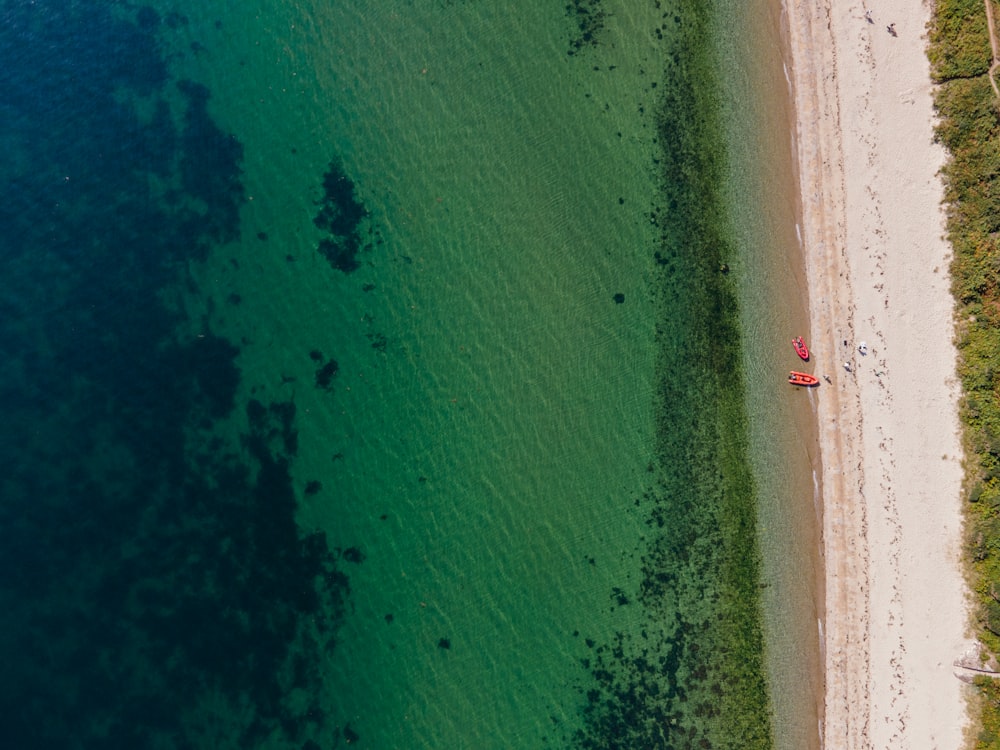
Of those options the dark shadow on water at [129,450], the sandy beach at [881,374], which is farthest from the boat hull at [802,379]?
the dark shadow on water at [129,450]

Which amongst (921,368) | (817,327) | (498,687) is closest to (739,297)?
(817,327)

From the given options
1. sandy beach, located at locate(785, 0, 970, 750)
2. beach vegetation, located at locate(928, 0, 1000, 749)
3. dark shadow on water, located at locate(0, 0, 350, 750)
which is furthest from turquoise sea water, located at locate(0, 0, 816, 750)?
beach vegetation, located at locate(928, 0, 1000, 749)

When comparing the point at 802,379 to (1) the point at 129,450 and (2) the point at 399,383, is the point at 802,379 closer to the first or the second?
(2) the point at 399,383

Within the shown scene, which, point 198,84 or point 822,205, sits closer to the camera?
point 822,205

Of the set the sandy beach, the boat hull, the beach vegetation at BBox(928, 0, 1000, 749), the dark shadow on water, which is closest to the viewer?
the beach vegetation at BBox(928, 0, 1000, 749)

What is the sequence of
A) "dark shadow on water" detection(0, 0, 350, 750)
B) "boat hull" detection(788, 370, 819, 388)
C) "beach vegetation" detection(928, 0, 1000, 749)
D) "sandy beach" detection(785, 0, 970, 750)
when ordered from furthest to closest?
"dark shadow on water" detection(0, 0, 350, 750) → "boat hull" detection(788, 370, 819, 388) → "sandy beach" detection(785, 0, 970, 750) → "beach vegetation" detection(928, 0, 1000, 749)

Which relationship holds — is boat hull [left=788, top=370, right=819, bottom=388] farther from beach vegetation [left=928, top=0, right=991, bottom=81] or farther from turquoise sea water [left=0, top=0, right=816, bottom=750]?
beach vegetation [left=928, top=0, right=991, bottom=81]

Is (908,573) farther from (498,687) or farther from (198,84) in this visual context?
(198,84)
